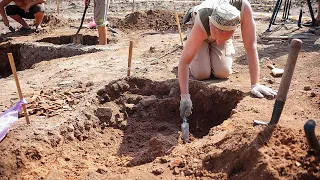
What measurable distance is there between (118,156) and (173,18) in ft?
20.1

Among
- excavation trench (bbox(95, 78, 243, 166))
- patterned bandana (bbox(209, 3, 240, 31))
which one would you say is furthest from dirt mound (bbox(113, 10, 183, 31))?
patterned bandana (bbox(209, 3, 240, 31))

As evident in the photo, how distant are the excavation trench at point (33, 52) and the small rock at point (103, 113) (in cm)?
265

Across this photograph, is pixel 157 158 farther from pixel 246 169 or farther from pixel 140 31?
pixel 140 31

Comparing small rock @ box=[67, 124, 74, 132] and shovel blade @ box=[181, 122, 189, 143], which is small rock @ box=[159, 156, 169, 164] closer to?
shovel blade @ box=[181, 122, 189, 143]

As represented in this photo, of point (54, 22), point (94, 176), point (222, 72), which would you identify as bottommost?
point (54, 22)

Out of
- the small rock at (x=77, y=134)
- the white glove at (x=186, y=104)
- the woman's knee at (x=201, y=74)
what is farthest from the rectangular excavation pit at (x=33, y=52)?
the white glove at (x=186, y=104)

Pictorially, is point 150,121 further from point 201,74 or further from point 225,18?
point 225,18

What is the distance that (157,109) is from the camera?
4066mm

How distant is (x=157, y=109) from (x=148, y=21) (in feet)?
17.0

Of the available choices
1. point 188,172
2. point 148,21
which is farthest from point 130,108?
point 148,21

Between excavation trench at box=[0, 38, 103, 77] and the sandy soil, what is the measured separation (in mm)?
225

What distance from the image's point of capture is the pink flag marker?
323cm

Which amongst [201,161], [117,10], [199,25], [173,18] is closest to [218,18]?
[199,25]

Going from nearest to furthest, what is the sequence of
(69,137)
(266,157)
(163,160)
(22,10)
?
(266,157) < (163,160) < (69,137) < (22,10)
